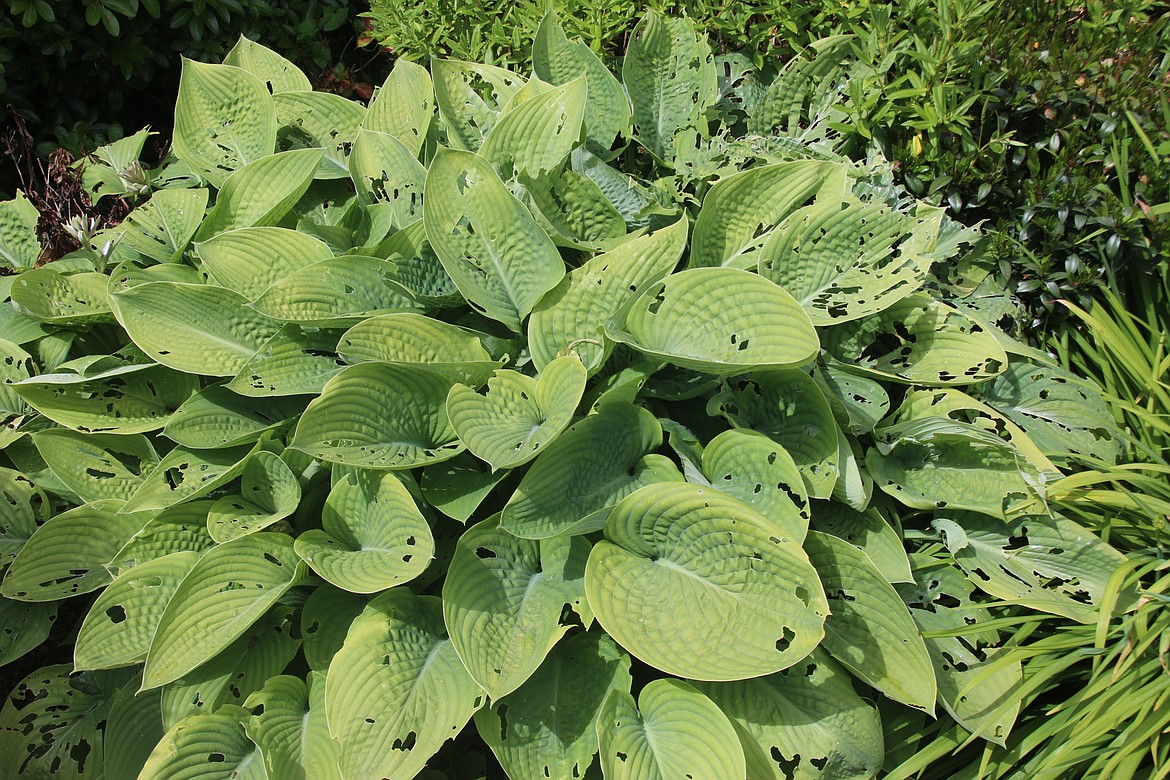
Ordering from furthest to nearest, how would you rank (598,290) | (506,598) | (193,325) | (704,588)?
1. (193,325)
2. (598,290)
3. (506,598)
4. (704,588)

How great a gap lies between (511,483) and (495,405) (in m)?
0.24

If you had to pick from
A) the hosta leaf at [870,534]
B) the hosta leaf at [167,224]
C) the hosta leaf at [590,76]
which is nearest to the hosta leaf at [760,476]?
the hosta leaf at [870,534]

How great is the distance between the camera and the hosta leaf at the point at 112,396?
2.26 metres

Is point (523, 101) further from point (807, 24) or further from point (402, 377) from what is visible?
point (807, 24)

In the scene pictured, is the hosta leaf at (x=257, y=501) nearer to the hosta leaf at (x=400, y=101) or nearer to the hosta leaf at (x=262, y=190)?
the hosta leaf at (x=262, y=190)

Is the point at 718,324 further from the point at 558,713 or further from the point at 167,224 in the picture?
the point at 167,224

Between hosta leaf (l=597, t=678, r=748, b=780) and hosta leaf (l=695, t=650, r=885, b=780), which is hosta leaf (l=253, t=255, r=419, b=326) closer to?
hosta leaf (l=597, t=678, r=748, b=780)

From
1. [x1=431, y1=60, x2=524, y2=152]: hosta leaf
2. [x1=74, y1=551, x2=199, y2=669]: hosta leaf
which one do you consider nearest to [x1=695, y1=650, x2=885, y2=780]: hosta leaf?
[x1=74, y1=551, x2=199, y2=669]: hosta leaf

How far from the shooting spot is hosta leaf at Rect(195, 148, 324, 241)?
2479 mm

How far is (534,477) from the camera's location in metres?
1.88

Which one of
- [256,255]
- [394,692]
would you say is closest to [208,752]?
[394,692]

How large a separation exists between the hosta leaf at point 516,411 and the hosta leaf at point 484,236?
0.28 metres

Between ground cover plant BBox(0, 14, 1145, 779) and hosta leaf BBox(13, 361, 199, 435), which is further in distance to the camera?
hosta leaf BBox(13, 361, 199, 435)

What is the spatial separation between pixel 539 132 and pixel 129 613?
67.2 inches
